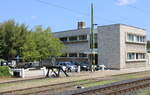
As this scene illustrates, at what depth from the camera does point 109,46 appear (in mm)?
46875

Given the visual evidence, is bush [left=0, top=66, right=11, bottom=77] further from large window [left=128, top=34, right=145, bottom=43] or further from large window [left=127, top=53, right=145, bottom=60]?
large window [left=128, top=34, right=145, bottom=43]

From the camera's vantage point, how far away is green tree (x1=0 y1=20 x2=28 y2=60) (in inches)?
2009

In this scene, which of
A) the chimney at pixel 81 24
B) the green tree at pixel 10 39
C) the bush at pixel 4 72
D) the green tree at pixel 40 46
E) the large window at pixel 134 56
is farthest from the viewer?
the chimney at pixel 81 24

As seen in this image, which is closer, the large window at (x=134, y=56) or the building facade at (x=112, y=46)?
the building facade at (x=112, y=46)

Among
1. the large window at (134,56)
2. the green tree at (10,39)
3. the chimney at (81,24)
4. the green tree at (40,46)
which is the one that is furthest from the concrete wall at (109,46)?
the green tree at (10,39)

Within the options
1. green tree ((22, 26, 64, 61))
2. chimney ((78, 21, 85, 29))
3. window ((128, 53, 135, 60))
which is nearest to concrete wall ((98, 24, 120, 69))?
window ((128, 53, 135, 60))

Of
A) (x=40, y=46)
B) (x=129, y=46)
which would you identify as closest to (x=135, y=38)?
(x=129, y=46)

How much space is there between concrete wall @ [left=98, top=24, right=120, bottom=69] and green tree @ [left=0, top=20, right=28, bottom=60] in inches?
549

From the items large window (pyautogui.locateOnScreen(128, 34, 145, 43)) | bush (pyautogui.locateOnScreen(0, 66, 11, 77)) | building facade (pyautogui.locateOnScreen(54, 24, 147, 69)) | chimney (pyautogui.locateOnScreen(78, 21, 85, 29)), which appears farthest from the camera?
chimney (pyautogui.locateOnScreen(78, 21, 85, 29))

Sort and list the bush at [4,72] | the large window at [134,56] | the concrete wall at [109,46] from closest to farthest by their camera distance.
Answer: the bush at [4,72] < the concrete wall at [109,46] < the large window at [134,56]

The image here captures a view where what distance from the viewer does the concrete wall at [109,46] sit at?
4593cm

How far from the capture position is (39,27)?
154ft

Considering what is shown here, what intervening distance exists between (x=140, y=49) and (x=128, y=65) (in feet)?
17.8

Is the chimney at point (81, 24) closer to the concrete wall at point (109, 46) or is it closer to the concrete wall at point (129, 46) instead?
the concrete wall at point (109, 46)
